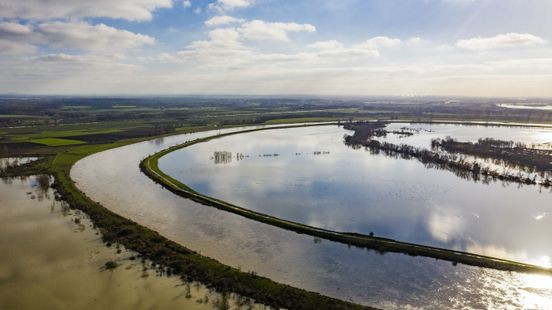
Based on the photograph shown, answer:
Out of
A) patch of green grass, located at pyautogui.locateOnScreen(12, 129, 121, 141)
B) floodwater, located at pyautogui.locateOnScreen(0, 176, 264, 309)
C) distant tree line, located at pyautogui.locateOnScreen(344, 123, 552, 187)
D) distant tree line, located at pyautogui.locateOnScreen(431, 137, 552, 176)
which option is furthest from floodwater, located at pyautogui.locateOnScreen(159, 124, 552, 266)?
patch of green grass, located at pyautogui.locateOnScreen(12, 129, 121, 141)

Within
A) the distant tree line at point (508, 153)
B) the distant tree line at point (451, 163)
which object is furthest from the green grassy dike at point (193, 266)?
the distant tree line at point (508, 153)

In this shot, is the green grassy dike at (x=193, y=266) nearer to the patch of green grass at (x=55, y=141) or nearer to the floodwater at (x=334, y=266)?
the floodwater at (x=334, y=266)

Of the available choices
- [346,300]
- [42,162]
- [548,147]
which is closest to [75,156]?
[42,162]

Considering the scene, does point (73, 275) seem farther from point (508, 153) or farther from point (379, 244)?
point (508, 153)

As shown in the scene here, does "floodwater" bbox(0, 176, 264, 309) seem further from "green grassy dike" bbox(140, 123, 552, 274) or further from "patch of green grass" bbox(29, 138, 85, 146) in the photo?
"patch of green grass" bbox(29, 138, 85, 146)

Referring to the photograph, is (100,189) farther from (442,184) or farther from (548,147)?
(548,147)

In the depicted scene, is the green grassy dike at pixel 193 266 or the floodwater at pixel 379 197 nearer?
the green grassy dike at pixel 193 266
